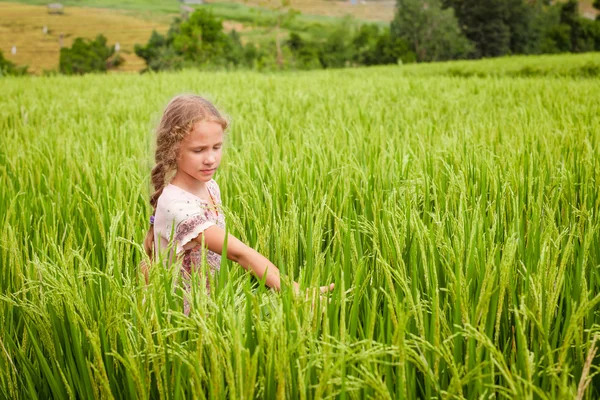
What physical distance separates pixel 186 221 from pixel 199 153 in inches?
6.8

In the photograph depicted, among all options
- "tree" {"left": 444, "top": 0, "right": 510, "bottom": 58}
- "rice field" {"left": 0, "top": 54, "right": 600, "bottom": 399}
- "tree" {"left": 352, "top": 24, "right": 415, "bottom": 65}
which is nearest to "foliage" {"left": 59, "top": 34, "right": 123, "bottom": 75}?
"tree" {"left": 352, "top": 24, "right": 415, "bottom": 65}

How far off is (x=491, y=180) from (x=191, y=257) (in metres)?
0.98

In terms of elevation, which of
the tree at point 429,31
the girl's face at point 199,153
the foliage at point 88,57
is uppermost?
the tree at point 429,31

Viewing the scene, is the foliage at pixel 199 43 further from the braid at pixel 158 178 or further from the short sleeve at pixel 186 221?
the short sleeve at pixel 186 221

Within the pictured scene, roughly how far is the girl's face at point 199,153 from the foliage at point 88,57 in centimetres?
2498

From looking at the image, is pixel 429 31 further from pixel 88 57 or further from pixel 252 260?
pixel 252 260

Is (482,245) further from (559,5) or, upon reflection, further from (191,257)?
(559,5)

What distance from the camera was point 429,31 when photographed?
36.7 m

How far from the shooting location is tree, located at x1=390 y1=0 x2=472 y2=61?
36094 millimetres

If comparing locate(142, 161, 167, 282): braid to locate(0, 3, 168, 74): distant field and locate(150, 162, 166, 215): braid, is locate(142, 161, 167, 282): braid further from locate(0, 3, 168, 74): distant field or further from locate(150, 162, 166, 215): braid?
locate(0, 3, 168, 74): distant field

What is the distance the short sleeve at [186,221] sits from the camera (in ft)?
4.24

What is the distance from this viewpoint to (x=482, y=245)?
1141mm


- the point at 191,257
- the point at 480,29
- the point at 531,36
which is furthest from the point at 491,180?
the point at 531,36

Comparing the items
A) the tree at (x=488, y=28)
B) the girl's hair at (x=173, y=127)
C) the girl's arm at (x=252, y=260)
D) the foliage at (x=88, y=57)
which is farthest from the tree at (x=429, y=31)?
the girl's arm at (x=252, y=260)
